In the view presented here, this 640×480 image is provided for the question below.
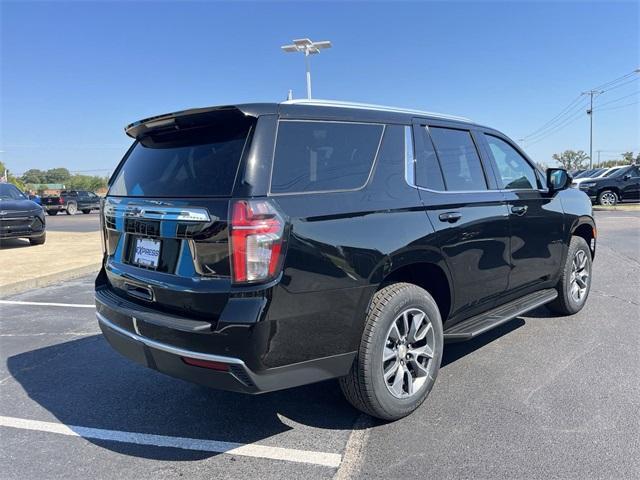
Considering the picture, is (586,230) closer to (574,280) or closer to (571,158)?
(574,280)

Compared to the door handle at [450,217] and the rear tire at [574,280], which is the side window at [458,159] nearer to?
the door handle at [450,217]

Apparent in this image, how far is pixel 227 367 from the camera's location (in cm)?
245

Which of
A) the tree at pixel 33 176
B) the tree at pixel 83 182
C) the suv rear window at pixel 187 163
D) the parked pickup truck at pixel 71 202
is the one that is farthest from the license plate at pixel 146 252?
the tree at pixel 33 176

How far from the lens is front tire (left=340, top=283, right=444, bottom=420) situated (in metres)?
2.83

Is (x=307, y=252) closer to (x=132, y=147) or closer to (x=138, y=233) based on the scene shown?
(x=138, y=233)

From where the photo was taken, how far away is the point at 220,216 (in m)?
2.47

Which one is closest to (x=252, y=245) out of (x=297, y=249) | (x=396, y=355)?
(x=297, y=249)

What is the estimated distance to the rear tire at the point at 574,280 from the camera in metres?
5.00

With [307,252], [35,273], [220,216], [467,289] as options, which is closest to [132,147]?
[220,216]

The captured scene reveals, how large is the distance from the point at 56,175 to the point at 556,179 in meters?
140

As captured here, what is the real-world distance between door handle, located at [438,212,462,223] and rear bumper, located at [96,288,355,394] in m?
1.19

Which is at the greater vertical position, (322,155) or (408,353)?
(322,155)

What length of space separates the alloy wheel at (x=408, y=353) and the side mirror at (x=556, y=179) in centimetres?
240

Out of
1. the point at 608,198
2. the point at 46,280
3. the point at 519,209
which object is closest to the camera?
A: the point at 519,209
